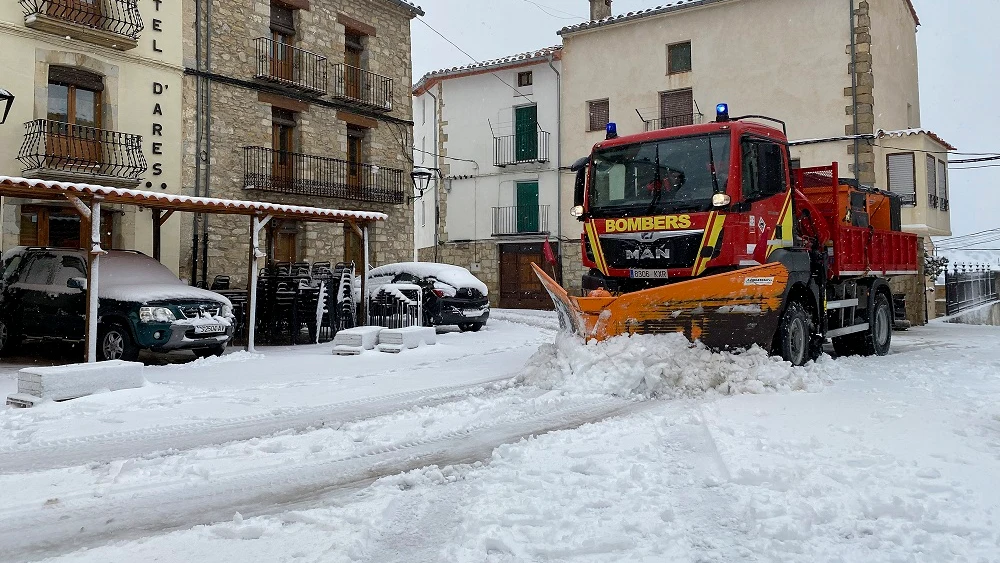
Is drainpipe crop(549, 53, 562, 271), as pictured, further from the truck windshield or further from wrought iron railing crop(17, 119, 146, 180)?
the truck windshield

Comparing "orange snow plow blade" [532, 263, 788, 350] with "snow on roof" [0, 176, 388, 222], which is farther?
"snow on roof" [0, 176, 388, 222]

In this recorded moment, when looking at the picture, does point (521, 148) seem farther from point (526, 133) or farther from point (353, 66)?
point (353, 66)

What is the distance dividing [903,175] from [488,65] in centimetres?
1506

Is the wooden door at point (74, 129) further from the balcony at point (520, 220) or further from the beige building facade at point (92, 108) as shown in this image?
the balcony at point (520, 220)

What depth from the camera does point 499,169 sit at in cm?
2842

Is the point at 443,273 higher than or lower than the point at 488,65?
lower

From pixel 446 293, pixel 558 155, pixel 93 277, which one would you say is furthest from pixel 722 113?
pixel 558 155

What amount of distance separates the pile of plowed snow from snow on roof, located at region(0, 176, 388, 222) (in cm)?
615

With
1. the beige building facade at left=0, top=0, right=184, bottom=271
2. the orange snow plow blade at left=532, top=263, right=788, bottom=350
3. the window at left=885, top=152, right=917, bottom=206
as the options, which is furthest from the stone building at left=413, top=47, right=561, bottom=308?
the orange snow plow blade at left=532, top=263, right=788, bottom=350

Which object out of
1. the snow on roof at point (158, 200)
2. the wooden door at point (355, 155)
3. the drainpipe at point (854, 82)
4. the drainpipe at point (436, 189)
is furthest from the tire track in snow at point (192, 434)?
the drainpipe at point (436, 189)

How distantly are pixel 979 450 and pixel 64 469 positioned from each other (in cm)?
608

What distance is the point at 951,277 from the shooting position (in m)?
23.0

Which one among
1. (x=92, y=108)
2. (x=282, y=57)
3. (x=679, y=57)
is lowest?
(x=92, y=108)

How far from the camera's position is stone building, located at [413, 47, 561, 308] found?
27297 mm
